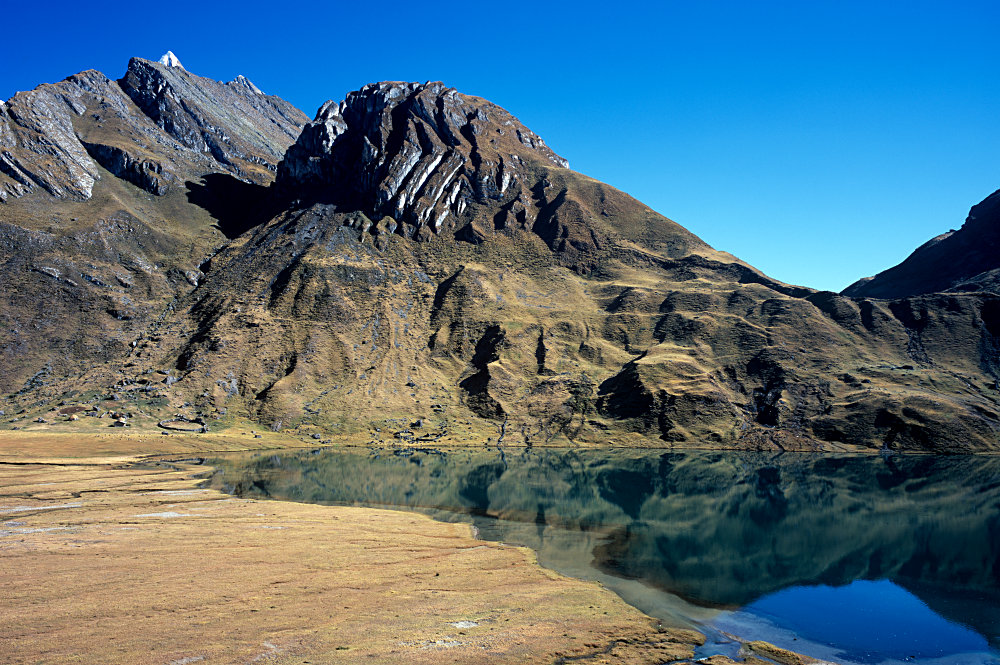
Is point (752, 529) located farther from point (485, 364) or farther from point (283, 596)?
point (485, 364)

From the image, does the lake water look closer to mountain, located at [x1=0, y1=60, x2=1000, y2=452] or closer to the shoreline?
the shoreline

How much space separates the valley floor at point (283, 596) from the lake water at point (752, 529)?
5649 millimetres

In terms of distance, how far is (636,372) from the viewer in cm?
16212

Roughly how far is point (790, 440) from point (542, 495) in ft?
303

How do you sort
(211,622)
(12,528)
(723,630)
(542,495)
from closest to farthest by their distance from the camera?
(211,622), (723,630), (12,528), (542,495)

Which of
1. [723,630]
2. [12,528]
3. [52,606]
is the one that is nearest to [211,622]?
[52,606]

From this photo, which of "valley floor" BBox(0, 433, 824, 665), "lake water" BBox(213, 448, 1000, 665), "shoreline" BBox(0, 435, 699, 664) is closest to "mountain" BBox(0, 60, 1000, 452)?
"lake water" BBox(213, 448, 1000, 665)

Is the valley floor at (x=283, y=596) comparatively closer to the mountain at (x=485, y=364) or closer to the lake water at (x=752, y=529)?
the lake water at (x=752, y=529)

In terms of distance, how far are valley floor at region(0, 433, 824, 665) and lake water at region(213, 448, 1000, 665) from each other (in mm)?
5649

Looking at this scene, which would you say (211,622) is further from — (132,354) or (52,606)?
(132,354)

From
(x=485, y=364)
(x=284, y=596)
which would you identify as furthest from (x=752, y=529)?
(x=485, y=364)

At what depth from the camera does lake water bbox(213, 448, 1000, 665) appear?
34.1m

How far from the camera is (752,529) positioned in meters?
60.3

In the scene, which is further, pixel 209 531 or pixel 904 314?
pixel 904 314
